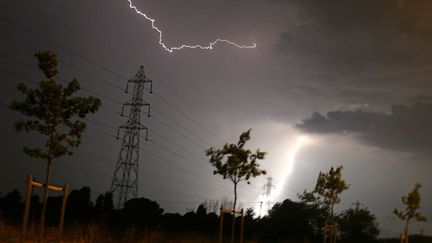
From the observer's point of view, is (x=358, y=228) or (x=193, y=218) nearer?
(x=193, y=218)

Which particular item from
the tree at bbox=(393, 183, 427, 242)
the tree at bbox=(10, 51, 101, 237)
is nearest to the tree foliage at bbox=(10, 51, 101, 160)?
the tree at bbox=(10, 51, 101, 237)

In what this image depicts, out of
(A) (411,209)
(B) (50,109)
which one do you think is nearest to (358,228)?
(A) (411,209)

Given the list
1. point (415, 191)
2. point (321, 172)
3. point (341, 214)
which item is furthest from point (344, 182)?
point (341, 214)

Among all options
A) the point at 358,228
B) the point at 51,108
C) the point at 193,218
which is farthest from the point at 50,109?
the point at 358,228

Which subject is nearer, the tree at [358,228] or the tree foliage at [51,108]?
the tree foliage at [51,108]

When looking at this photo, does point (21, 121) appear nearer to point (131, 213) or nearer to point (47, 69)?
point (47, 69)

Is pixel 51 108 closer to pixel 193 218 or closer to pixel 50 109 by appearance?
pixel 50 109

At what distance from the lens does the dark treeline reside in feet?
116

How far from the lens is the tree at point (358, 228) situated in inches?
2126

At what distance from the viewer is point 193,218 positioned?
41469mm

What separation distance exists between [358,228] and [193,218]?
23.0 metres

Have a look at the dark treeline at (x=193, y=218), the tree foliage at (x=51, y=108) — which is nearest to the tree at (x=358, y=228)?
the dark treeline at (x=193, y=218)

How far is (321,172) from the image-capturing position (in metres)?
36.3

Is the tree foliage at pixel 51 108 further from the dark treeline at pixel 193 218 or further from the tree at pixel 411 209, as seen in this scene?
the tree at pixel 411 209
